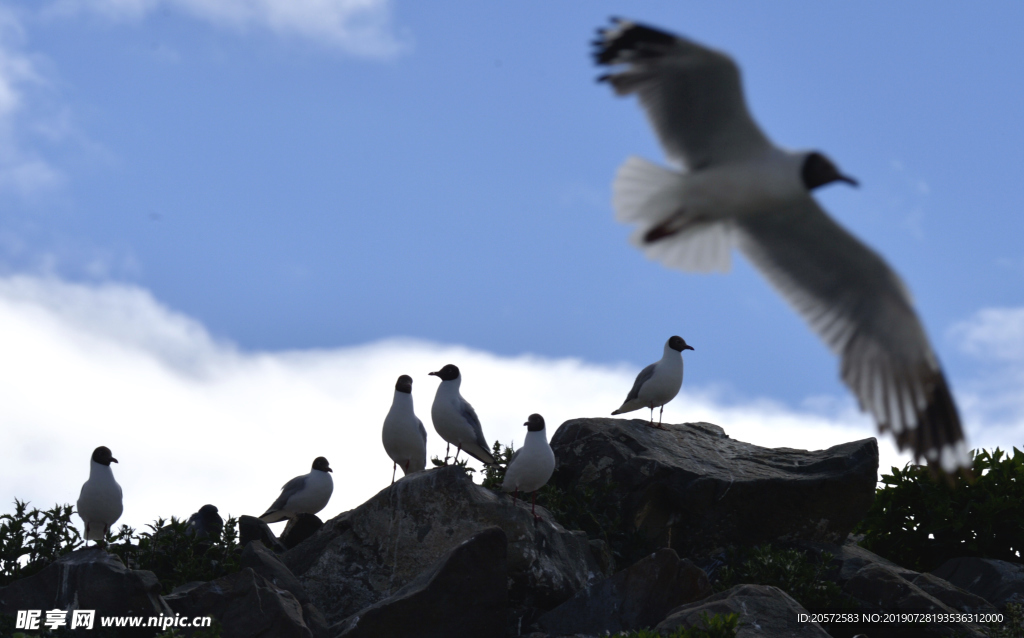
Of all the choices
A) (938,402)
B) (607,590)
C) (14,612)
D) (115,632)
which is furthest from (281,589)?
(938,402)

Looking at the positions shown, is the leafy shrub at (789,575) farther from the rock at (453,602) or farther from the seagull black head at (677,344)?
the seagull black head at (677,344)

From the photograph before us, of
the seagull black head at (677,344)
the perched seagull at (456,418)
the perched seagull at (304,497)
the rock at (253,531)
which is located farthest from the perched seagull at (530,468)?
the seagull black head at (677,344)

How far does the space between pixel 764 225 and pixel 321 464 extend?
5814 millimetres

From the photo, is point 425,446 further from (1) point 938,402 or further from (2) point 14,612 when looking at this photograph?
(1) point 938,402

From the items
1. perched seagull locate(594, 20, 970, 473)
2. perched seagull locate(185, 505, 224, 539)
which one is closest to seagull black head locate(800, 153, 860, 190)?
perched seagull locate(594, 20, 970, 473)

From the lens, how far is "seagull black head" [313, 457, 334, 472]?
1165cm

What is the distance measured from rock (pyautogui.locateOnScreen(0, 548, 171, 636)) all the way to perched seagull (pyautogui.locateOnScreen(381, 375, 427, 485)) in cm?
339

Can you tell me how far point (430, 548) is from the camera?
8.86 m

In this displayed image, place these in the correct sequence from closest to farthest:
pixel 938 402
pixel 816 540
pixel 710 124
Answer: pixel 710 124 → pixel 938 402 → pixel 816 540

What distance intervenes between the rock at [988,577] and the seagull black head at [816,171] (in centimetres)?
459

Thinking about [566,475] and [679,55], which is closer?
[679,55]

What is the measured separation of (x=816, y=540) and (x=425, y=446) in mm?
4315

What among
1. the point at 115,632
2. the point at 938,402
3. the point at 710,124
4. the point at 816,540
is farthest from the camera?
the point at 816,540

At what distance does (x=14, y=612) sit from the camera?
25.2 feet
